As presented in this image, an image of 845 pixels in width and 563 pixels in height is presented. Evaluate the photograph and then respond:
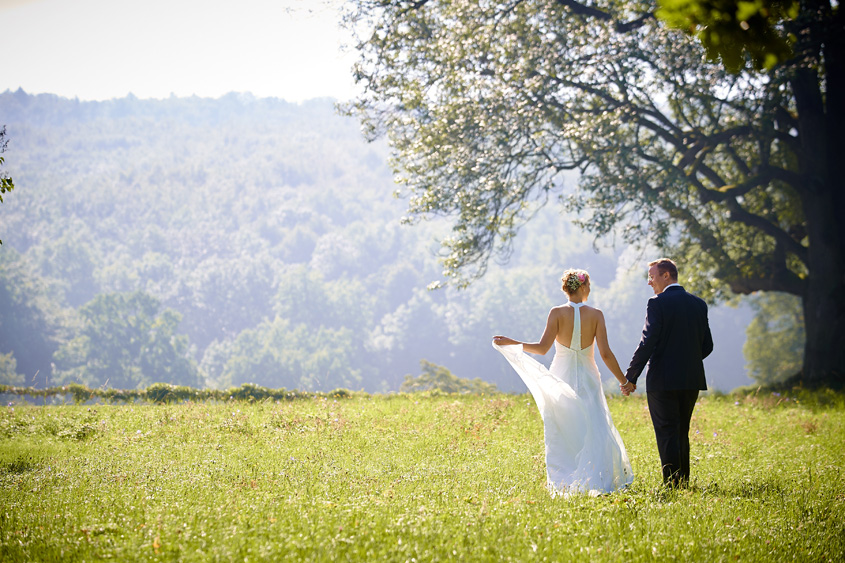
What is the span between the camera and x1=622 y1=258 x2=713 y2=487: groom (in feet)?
23.7

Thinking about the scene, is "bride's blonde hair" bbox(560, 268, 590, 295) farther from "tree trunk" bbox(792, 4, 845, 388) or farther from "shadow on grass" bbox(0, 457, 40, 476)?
"tree trunk" bbox(792, 4, 845, 388)

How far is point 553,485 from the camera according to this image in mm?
7316

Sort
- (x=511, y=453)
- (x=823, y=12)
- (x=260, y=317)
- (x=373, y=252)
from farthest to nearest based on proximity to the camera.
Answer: (x=373, y=252) → (x=260, y=317) → (x=823, y=12) → (x=511, y=453)

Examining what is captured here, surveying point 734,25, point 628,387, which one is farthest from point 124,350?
point 734,25

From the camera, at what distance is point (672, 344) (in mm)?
7301

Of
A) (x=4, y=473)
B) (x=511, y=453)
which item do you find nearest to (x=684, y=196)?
(x=511, y=453)

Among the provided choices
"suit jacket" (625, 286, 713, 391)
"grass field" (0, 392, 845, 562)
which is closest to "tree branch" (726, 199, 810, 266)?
"grass field" (0, 392, 845, 562)

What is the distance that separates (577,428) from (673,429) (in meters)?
1.00

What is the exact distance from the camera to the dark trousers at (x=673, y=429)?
7.25 m

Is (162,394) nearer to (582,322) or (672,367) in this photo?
(582,322)

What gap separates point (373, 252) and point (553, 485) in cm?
18373

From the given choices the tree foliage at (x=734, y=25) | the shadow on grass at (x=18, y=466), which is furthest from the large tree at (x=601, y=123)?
the tree foliage at (x=734, y=25)

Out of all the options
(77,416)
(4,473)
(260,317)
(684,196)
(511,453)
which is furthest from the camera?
(260,317)

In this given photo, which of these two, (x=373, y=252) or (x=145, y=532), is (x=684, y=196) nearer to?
(x=145, y=532)
